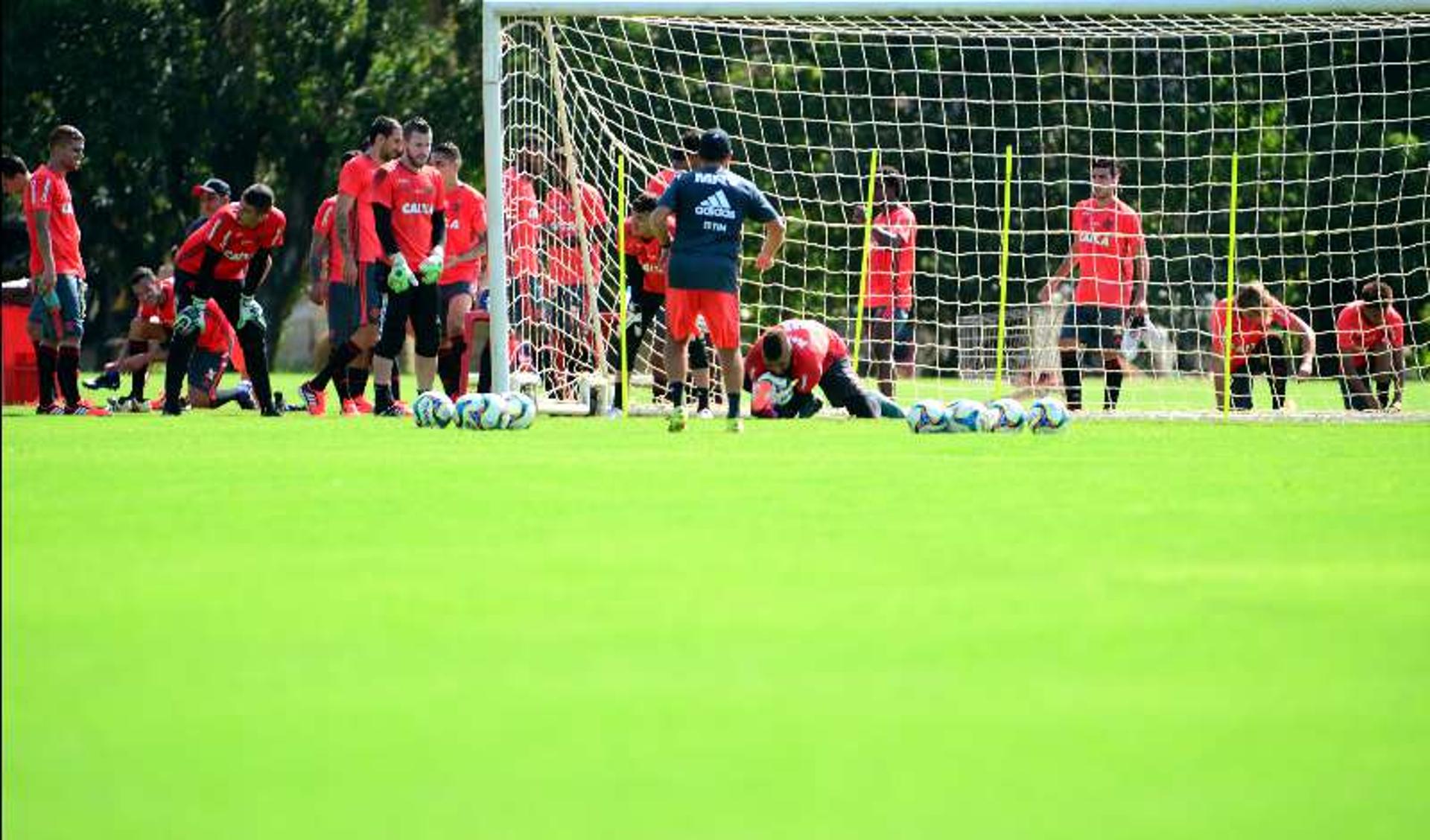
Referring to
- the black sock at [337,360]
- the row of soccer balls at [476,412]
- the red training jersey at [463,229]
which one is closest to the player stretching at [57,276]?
the black sock at [337,360]

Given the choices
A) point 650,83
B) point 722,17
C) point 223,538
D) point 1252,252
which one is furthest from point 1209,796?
point 1252,252

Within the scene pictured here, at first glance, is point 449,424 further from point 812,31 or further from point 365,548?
point 365,548

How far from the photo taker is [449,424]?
17.0 m

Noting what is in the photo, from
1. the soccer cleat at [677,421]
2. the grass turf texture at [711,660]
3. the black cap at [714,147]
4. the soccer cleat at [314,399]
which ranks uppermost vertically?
the black cap at [714,147]

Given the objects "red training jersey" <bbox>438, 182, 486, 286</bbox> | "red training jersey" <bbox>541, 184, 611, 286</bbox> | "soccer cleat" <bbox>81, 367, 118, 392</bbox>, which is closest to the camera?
"red training jersey" <bbox>438, 182, 486, 286</bbox>

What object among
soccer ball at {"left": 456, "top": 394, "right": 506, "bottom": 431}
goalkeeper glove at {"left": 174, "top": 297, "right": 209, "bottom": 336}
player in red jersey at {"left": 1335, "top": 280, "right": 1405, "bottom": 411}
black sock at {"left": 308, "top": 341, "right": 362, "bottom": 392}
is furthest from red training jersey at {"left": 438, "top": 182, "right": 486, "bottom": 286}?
player in red jersey at {"left": 1335, "top": 280, "right": 1405, "bottom": 411}

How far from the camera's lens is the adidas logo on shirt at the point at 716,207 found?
1673 centimetres

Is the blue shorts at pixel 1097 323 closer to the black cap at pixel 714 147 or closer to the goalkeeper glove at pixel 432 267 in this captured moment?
the black cap at pixel 714 147

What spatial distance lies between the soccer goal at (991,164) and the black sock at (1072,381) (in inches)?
6.2

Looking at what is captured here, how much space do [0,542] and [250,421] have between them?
909cm

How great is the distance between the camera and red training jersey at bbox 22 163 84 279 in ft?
61.0

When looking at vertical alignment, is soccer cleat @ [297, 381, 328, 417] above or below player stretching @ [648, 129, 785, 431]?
below

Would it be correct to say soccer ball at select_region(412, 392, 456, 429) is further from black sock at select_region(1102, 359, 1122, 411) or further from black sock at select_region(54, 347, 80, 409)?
black sock at select_region(1102, 359, 1122, 411)

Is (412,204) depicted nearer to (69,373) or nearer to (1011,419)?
(69,373)
